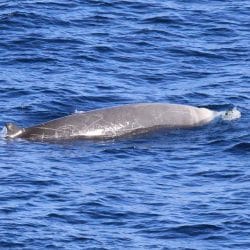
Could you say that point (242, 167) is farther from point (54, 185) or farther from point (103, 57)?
point (103, 57)

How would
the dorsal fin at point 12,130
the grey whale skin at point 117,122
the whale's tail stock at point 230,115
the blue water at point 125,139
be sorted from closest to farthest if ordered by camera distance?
the blue water at point 125,139
the dorsal fin at point 12,130
the grey whale skin at point 117,122
the whale's tail stock at point 230,115

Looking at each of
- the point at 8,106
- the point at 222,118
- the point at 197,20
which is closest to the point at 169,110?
the point at 222,118

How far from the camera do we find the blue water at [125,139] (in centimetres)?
2064

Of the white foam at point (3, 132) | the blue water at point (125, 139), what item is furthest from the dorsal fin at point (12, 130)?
the blue water at point (125, 139)

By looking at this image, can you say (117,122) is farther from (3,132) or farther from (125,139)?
(3,132)

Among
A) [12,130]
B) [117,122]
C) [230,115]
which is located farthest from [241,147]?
[12,130]

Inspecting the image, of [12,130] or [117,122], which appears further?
[117,122]

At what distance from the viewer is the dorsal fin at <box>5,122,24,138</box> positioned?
84.8 ft

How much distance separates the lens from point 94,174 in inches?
927

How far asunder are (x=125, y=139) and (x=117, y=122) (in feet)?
2.01

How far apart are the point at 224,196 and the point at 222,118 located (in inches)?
241

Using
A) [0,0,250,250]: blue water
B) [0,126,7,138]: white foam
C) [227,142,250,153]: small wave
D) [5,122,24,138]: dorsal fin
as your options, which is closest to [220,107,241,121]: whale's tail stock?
Answer: [0,0,250,250]: blue water

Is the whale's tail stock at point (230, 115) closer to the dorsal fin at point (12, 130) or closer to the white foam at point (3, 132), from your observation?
the dorsal fin at point (12, 130)

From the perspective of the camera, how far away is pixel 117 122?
88.9 ft
